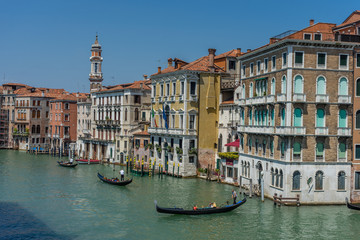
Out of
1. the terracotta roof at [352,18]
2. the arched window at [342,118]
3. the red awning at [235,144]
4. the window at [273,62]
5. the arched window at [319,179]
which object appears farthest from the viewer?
the red awning at [235,144]

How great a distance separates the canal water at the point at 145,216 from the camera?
2322 centimetres

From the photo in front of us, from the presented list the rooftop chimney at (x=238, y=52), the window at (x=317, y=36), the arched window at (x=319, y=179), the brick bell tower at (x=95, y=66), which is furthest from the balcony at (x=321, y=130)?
the brick bell tower at (x=95, y=66)

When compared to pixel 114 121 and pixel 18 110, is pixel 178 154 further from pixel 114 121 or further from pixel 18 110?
pixel 18 110

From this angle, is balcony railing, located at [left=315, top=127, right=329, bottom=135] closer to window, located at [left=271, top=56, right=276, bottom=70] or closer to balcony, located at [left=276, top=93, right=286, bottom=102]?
balcony, located at [left=276, top=93, right=286, bottom=102]

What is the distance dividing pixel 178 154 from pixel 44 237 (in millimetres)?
20554

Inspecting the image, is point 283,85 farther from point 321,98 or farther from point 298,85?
point 321,98

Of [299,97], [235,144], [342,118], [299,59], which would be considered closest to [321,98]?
[299,97]

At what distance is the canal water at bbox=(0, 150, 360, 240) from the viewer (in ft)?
76.2

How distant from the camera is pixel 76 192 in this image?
35.0 metres

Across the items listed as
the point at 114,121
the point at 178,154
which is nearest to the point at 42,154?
the point at 114,121

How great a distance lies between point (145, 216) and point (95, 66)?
43056 millimetres

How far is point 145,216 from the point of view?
26.7 metres

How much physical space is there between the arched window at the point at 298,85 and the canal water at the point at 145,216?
21.8ft

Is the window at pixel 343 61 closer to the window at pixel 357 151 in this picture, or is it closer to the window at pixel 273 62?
the window at pixel 273 62
